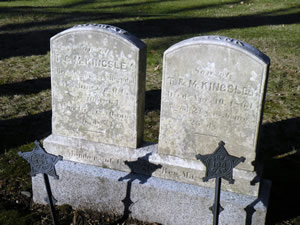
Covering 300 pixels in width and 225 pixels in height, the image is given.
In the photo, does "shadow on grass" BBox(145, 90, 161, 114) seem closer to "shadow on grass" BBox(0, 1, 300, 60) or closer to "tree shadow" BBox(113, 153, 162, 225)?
"tree shadow" BBox(113, 153, 162, 225)

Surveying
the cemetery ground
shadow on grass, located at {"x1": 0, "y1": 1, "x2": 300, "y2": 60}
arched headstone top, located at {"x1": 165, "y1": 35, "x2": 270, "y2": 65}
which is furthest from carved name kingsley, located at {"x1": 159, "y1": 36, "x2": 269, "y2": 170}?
shadow on grass, located at {"x1": 0, "y1": 1, "x2": 300, "y2": 60}

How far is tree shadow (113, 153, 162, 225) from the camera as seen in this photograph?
423cm

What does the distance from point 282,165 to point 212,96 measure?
75.4 inches

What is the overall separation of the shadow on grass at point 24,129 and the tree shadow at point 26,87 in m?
1.02

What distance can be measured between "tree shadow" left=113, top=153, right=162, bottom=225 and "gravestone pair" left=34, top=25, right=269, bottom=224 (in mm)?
58

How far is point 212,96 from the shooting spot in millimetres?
3879

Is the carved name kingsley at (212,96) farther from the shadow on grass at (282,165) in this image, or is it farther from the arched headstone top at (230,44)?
the shadow on grass at (282,165)

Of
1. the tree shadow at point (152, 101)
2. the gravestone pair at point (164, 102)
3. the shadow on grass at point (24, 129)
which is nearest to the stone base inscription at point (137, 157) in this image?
the gravestone pair at point (164, 102)

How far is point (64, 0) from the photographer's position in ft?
53.2

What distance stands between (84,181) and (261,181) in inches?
71.7

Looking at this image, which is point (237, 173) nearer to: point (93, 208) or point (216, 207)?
point (216, 207)

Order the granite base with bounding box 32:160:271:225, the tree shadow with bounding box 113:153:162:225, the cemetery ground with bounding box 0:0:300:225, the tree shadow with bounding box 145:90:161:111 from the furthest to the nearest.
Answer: the tree shadow with bounding box 145:90:161:111, the cemetery ground with bounding box 0:0:300:225, the tree shadow with bounding box 113:153:162:225, the granite base with bounding box 32:160:271:225

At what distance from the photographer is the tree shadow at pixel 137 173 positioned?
423 centimetres

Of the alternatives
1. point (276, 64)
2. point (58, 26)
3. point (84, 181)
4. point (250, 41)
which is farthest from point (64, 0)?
point (84, 181)
